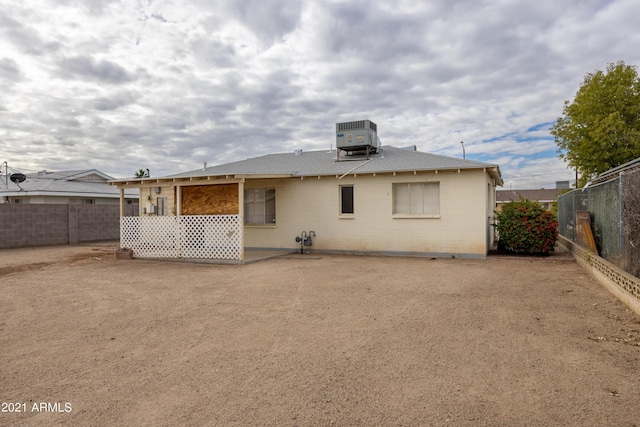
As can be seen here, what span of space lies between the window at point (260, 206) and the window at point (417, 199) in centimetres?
449

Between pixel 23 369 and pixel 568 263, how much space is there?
1204 cm

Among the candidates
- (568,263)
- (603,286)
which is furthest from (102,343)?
(568,263)

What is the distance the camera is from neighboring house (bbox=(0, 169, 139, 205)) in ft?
70.7

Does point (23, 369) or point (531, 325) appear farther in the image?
point (531, 325)

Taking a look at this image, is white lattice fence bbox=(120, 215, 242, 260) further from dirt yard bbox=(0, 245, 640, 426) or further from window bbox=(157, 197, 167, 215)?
dirt yard bbox=(0, 245, 640, 426)

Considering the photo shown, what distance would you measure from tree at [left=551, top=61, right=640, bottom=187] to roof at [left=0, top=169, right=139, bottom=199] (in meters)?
24.6

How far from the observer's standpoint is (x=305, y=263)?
1162 centimetres

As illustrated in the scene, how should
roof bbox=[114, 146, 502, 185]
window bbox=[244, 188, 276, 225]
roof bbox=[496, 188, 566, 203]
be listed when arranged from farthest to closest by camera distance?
roof bbox=[496, 188, 566, 203], window bbox=[244, 188, 276, 225], roof bbox=[114, 146, 502, 185]

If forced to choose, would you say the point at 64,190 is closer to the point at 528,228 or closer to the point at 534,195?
the point at 528,228

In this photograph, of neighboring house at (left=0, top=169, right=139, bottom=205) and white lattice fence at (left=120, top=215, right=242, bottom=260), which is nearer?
white lattice fence at (left=120, top=215, right=242, bottom=260)

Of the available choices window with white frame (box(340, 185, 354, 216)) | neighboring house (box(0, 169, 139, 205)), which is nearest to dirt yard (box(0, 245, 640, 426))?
window with white frame (box(340, 185, 354, 216))

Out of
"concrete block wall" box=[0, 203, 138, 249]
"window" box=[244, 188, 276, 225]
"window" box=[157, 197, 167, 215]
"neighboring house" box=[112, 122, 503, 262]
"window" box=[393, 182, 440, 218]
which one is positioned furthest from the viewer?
"concrete block wall" box=[0, 203, 138, 249]

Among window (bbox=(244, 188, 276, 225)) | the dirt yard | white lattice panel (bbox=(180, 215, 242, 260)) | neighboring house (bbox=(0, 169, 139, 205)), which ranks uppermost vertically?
neighboring house (bbox=(0, 169, 139, 205))

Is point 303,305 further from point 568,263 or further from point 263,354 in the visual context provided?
point 568,263
